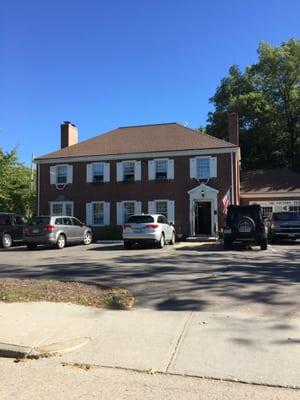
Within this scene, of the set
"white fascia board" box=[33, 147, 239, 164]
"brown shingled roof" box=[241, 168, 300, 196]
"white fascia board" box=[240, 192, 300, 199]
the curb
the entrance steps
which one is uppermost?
"white fascia board" box=[33, 147, 239, 164]

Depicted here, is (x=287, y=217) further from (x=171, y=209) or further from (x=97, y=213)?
(x=97, y=213)

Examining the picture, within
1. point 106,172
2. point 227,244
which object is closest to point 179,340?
point 227,244

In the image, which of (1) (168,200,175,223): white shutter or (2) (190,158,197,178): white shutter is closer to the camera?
(2) (190,158,197,178): white shutter

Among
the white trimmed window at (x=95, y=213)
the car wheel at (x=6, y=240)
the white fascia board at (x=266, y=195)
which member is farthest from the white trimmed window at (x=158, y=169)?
the car wheel at (x=6, y=240)

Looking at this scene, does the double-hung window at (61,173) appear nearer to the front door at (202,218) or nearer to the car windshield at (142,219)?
the front door at (202,218)

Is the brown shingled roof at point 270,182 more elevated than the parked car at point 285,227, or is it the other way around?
the brown shingled roof at point 270,182

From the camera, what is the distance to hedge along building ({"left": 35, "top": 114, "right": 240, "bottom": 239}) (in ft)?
103

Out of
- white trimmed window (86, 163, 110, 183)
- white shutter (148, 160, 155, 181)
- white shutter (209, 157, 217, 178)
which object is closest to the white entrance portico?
white shutter (209, 157, 217, 178)

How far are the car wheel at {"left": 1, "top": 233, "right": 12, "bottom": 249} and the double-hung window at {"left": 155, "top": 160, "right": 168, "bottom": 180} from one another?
1055 centimetres

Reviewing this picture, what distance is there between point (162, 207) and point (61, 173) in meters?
7.53

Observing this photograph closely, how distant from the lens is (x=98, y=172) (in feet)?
112

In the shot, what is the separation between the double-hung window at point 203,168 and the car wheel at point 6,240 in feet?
39.6

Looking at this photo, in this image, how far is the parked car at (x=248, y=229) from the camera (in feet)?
69.4

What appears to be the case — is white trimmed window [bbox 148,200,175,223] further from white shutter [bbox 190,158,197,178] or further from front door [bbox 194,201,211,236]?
white shutter [bbox 190,158,197,178]
